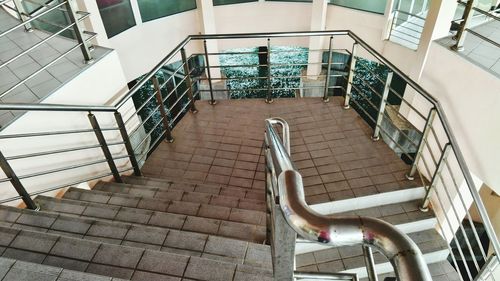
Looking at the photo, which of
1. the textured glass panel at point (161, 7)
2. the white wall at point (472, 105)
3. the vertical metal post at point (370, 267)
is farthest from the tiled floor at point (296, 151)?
the textured glass panel at point (161, 7)

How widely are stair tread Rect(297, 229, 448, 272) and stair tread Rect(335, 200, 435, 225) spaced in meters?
0.18

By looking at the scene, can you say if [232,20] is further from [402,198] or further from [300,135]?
[402,198]

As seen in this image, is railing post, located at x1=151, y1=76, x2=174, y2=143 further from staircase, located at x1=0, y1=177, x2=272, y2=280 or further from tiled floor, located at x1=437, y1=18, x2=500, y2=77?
tiled floor, located at x1=437, y1=18, x2=500, y2=77

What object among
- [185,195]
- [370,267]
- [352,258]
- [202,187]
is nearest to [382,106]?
[352,258]

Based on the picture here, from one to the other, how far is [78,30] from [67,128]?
100 centimetres

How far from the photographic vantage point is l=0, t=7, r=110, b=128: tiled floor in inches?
119

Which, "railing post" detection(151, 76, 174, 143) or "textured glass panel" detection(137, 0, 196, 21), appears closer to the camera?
"railing post" detection(151, 76, 174, 143)

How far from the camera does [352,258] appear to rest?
2.88 m

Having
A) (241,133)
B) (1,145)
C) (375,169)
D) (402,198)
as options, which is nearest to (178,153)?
(241,133)

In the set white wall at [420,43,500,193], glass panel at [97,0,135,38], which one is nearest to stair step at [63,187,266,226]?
white wall at [420,43,500,193]

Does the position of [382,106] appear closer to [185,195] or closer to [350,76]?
[350,76]

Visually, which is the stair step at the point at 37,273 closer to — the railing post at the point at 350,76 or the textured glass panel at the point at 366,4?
the railing post at the point at 350,76

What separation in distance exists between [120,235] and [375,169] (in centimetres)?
249

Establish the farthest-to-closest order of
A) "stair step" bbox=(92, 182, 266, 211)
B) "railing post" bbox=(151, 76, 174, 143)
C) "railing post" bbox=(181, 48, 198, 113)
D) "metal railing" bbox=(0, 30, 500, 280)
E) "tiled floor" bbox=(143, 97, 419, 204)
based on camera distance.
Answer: "railing post" bbox=(181, 48, 198, 113) < "railing post" bbox=(151, 76, 174, 143) < "tiled floor" bbox=(143, 97, 419, 204) < "stair step" bbox=(92, 182, 266, 211) < "metal railing" bbox=(0, 30, 500, 280)
